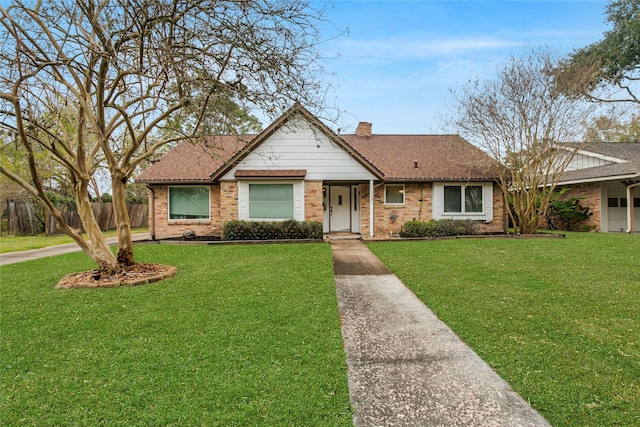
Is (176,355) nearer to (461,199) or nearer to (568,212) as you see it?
(461,199)

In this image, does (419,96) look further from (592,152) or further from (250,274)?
(250,274)

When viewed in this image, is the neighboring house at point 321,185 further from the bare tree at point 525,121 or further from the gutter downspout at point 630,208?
the gutter downspout at point 630,208

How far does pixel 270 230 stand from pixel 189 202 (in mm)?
4491

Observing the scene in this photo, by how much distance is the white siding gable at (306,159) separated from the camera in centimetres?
1348

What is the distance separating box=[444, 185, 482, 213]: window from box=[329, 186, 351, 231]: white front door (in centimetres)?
438

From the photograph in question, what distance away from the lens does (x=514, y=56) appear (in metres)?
13.5

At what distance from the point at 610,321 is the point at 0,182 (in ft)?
95.3

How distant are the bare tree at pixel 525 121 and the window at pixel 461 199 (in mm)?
1151

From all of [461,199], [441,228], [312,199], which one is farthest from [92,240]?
[461,199]

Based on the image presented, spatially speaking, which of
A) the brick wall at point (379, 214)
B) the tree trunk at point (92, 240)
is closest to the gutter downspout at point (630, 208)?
the brick wall at point (379, 214)

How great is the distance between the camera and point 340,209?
633 inches

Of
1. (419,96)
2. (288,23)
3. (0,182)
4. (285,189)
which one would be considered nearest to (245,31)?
(288,23)

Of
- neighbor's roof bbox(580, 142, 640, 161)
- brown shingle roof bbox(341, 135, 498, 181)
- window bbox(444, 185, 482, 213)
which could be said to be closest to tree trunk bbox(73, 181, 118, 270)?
brown shingle roof bbox(341, 135, 498, 181)

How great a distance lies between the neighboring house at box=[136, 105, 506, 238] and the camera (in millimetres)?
13461
